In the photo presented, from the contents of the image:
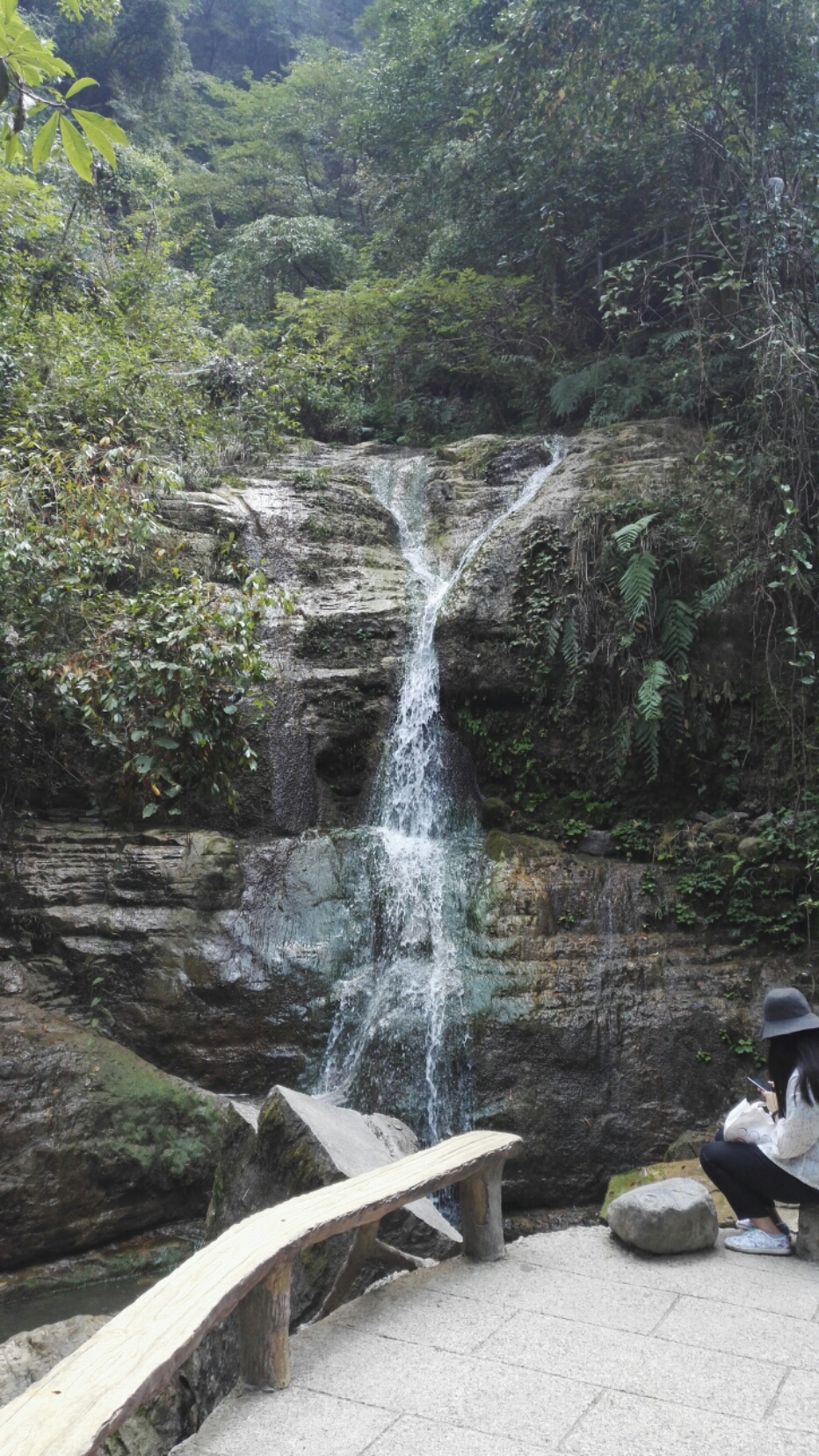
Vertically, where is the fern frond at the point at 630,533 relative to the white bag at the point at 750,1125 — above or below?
above

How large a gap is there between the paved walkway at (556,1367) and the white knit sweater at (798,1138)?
1.45 feet

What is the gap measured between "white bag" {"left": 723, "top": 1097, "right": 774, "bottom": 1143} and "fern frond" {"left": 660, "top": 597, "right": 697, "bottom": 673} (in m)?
5.55

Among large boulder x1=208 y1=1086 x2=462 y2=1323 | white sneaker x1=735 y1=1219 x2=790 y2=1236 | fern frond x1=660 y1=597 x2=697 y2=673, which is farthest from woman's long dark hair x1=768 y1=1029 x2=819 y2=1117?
fern frond x1=660 y1=597 x2=697 y2=673

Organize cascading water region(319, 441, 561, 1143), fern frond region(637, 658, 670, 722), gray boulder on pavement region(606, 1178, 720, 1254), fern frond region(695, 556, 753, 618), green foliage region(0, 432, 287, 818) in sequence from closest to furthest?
gray boulder on pavement region(606, 1178, 720, 1254), cascading water region(319, 441, 561, 1143), green foliage region(0, 432, 287, 818), fern frond region(637, 658, 670, 722), fern frond region(695, 556, 753, 618)

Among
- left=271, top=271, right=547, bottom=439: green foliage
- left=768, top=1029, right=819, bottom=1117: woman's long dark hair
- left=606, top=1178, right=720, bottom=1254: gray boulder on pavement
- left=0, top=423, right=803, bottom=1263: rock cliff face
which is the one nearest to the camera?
left=768, top=1029, right=819, bottom=1117: woman's long dark hair

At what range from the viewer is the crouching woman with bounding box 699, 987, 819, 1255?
13.9 feet

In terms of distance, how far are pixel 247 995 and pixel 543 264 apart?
12.0 m

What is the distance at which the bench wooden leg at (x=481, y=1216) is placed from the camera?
431 cm

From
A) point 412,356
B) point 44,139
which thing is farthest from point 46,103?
point 412,356

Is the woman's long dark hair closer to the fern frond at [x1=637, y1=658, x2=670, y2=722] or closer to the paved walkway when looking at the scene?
the paved walkway

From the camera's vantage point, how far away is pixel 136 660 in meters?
7.76

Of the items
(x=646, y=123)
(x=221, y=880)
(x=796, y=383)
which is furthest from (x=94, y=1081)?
(x=646, y=123)

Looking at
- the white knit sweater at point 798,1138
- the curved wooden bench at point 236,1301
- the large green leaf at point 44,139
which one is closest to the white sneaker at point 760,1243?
the white knit sweater at point 798,1138

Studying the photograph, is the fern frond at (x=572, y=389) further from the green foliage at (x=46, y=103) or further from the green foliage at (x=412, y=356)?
the green foliage at (x=46, y=103)
